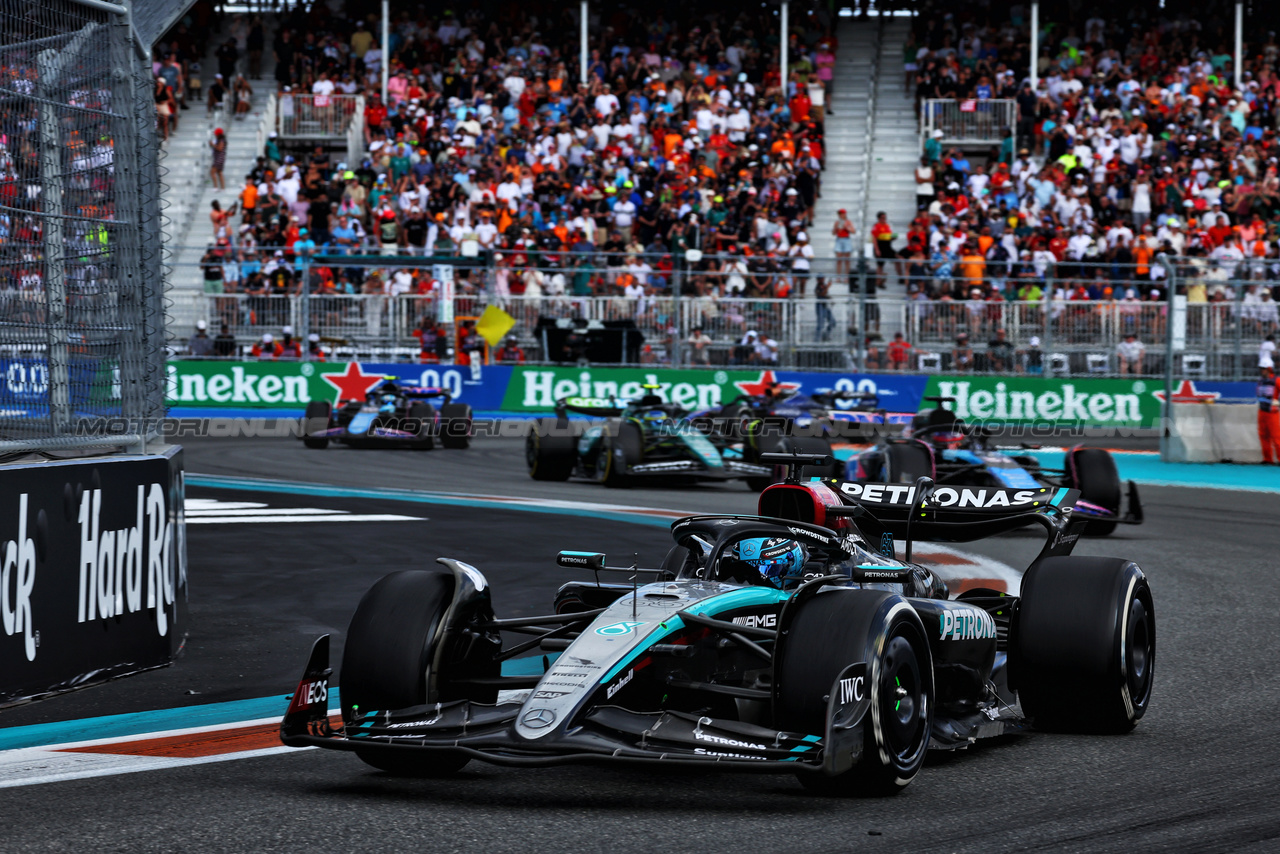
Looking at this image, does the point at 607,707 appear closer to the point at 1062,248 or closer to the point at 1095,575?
the point at 1095,575

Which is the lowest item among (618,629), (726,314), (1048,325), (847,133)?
(618,629)

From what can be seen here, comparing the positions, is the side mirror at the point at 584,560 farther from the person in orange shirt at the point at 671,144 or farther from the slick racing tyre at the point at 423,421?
the person in orange shirt at the point at 671,144

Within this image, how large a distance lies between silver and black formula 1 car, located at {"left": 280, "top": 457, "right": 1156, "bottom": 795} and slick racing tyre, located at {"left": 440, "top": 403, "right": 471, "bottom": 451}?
1633 centimetres

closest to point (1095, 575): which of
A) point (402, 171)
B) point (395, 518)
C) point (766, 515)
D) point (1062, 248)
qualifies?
point (766, 515)

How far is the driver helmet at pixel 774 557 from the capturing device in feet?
20.1

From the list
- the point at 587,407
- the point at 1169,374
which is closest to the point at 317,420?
the point at 587,407

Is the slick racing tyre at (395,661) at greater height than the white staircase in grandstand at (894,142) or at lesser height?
lesser

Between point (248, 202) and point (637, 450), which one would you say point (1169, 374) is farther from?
point (248, 202)

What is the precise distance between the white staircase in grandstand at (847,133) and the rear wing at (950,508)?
2315cm

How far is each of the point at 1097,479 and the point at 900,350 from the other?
40.3 ft

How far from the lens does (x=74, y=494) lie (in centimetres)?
686

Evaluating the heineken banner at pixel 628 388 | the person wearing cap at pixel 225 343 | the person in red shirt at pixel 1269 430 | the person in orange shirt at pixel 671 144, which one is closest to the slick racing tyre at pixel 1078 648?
the person in red shirt at pixel 1269 430

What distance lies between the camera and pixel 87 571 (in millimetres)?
6906

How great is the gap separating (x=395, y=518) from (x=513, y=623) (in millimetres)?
8366
